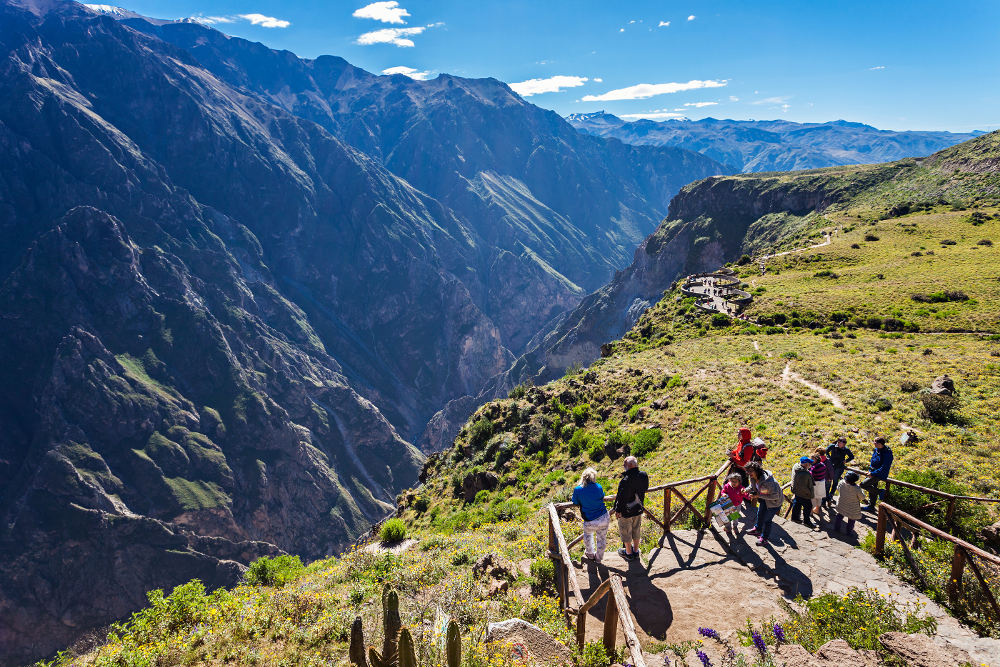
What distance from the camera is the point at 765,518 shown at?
42.4ft

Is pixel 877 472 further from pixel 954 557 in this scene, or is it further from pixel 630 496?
pixel 630 496

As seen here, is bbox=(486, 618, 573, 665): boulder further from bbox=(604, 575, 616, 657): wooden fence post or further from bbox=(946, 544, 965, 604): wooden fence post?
bbox=(946, 544, 965, 604): wooden fence post

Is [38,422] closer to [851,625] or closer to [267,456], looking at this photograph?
[267,456]

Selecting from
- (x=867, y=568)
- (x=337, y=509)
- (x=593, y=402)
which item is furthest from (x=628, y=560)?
(x=337, y=509)

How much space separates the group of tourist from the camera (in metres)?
11.5

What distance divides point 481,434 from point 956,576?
34608mm

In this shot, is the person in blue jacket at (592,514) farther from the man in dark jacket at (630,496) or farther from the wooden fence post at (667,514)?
the wooden fence post at (667,514)

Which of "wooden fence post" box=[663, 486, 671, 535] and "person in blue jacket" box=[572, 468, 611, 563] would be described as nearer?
"person in blue jacket" box=[572, 468, 611, 563]

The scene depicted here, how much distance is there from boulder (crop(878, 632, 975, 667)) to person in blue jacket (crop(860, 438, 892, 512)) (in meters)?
7.52

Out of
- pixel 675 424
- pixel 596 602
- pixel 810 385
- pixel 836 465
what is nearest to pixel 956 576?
pixel 836 465

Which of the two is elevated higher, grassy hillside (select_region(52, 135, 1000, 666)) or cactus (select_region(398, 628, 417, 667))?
cactus (select_region(398, 628, 417, 667))

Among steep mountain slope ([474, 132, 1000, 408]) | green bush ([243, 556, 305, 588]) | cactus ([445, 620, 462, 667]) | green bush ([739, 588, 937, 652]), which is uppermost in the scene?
steep mountain slope ([474, 132, 1000, 408])

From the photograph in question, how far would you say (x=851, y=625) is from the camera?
902 centimetres

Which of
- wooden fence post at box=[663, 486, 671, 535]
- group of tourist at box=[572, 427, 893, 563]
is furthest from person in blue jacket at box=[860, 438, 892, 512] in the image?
wooden fence post at box=[663, 486, 671, 535]
